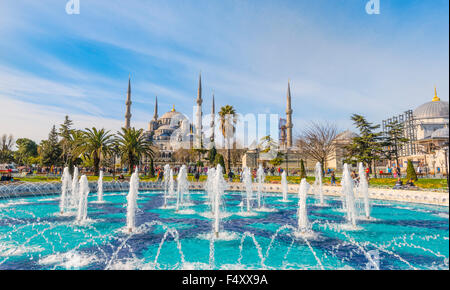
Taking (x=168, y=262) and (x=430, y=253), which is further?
(x=430, y=253)

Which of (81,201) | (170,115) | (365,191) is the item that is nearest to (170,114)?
(170,115)

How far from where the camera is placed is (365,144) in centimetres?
2425

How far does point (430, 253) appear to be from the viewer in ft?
16.7

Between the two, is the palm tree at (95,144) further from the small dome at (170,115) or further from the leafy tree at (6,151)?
the small dome at (170,115)

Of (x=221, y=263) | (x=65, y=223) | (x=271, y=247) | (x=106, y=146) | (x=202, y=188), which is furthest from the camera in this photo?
(x=106, y=146)

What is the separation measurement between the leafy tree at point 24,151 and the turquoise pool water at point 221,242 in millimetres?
45784

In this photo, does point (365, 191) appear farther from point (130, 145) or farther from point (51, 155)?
point (51, 155)

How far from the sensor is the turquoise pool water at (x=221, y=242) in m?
4.57

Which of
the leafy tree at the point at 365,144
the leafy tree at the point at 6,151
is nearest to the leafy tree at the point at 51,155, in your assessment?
the leafy tree at the point at 6,151

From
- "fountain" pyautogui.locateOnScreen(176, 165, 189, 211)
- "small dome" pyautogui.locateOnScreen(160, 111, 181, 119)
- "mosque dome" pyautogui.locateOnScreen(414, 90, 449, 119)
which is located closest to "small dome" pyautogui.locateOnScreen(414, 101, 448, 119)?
"mosque dome" pyautogui.locateOnScreen(414, 90, 449, 119)

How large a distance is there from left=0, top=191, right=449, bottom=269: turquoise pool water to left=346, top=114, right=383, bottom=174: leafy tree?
1530 centimetres

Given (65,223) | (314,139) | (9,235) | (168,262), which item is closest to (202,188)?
(65,223)
